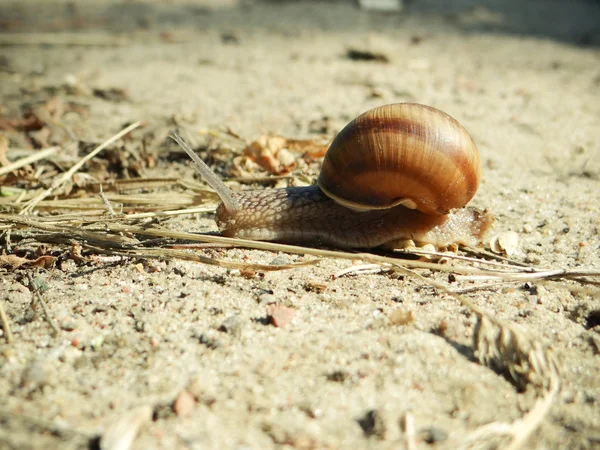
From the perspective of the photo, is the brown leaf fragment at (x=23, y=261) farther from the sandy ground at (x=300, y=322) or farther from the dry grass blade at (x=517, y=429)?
the dry grass blade at (x=517, y=429)

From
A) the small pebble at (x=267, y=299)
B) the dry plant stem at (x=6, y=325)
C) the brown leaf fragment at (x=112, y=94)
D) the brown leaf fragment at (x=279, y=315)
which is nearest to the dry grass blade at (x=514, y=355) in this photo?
the brown leaf fragment at (x=279, y=315)

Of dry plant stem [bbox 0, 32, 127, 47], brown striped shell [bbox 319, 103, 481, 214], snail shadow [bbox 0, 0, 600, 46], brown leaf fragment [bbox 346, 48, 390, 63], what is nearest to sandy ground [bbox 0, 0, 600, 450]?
brown striped shell [bbox 319, 103, 481, 214]

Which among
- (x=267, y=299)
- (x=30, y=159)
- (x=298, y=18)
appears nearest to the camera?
(x=267, y=299)

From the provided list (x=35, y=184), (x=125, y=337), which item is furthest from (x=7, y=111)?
(x=125, y=337)

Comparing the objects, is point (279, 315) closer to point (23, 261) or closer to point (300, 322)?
point (300, 322)

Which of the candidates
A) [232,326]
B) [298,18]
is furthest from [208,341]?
[298,18]

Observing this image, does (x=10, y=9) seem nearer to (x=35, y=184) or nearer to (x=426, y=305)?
(x=35, y=184)
